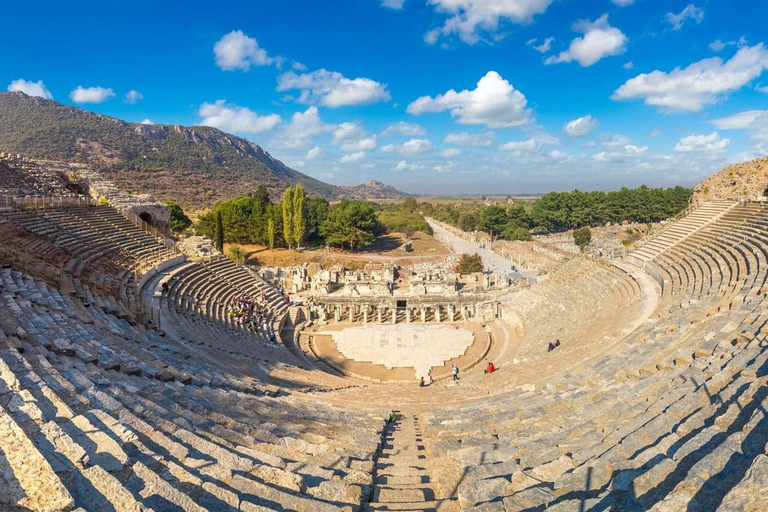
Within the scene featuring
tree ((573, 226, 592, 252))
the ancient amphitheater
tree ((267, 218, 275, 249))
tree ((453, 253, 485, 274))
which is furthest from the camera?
tree ((573, 226, 592, 252))

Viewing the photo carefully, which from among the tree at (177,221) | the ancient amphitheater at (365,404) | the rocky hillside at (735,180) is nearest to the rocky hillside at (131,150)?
the tree at (177,221)

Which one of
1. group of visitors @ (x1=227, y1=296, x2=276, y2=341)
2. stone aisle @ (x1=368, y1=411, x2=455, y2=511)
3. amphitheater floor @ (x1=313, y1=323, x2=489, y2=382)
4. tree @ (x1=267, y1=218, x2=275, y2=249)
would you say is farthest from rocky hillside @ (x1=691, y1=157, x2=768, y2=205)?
tree @ (x1=267, y1=218, x2=275, y2=249)

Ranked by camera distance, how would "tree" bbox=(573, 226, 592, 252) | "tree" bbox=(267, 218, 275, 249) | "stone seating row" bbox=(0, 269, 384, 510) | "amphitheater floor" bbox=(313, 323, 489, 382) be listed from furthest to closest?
1. "tree" bbox=(573, 226, 592, 252)
2. "tree" bbox=(267, 218, 275, 249)
3. "amphitheater floor" bbox=(313, 323, 489, 382)
4. "stone seating row" bbox=(0, 269, 384, 510)

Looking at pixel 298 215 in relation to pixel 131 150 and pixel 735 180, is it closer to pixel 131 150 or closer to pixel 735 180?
pixel 735 180

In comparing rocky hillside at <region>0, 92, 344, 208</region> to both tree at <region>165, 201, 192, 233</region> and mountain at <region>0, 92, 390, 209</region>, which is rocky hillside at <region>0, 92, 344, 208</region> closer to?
mountain at <region>0, 92, 390, 209</region>

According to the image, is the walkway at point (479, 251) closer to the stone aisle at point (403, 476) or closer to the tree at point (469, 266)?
the tree at point (469, 266)

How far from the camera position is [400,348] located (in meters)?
21.2

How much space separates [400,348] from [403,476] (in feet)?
52.7

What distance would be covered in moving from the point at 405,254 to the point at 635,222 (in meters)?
36.6

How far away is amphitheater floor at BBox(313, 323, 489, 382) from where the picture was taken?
18.8 metres

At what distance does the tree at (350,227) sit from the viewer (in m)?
47.4

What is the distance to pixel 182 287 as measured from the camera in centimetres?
1898

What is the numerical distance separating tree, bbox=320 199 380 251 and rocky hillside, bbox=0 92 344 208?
39.5 m

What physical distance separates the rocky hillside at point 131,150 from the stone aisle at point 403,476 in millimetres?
76265
